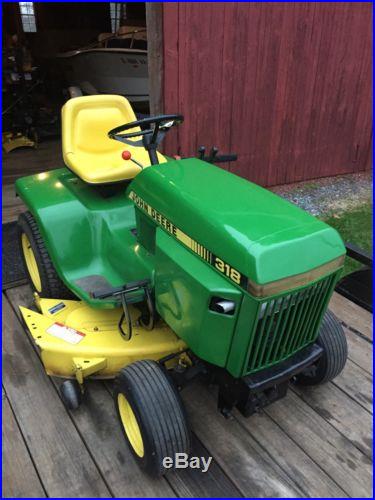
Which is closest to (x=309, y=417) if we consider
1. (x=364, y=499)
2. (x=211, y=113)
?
(x=364, y=499)

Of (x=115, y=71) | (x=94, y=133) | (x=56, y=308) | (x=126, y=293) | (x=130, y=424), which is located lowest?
(x=130, y=424)

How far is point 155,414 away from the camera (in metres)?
1.58

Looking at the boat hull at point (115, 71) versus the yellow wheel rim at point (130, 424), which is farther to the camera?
the boat hull at point (115, 71)

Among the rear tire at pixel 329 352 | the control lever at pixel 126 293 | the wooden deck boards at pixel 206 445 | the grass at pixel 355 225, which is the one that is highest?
the control lever at pixel 126 293

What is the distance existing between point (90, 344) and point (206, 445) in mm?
672

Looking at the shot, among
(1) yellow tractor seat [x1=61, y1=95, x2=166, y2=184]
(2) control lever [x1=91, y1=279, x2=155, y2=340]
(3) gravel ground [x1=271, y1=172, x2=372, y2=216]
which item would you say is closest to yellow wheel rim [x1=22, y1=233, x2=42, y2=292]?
(1) yellow tractor seat [x1=61, y1=95, x2=166, y2=184]

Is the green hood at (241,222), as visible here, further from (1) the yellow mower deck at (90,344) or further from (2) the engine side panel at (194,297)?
(1) the yellow mower deck at (90,344)

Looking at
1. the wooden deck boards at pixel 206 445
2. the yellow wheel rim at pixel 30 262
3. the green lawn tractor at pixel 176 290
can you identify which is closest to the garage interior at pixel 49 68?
the yellow wheel rim at pixel 30 262

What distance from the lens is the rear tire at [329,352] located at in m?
1.97

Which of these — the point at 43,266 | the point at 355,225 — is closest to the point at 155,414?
the point at 43,266

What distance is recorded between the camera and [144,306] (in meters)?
2.12

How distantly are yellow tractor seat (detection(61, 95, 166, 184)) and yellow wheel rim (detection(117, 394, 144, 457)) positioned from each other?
4.03 feet

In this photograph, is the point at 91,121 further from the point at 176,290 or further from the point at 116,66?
the point at 116,66

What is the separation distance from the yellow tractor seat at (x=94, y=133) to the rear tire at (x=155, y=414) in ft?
3.90
